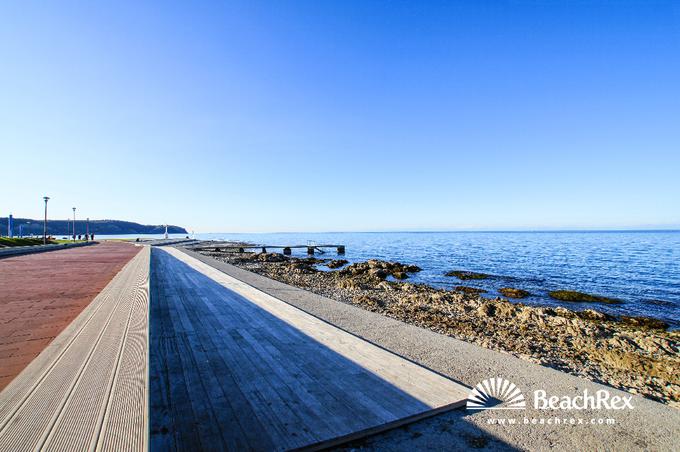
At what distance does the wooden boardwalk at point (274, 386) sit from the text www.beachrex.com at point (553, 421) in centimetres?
Result: 43

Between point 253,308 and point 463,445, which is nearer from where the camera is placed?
point 463,445

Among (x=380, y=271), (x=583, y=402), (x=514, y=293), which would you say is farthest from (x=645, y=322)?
(x=380, y=271)

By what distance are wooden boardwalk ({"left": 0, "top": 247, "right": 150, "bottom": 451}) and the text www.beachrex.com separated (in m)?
3.40

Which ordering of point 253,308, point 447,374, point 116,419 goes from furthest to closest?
point 253,308
point 447,374
point 116,419

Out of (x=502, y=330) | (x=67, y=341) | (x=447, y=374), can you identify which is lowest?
(x=502, y=330)

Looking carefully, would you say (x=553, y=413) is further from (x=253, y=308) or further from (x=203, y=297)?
(x=203, y=297)

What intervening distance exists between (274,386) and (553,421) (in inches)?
124

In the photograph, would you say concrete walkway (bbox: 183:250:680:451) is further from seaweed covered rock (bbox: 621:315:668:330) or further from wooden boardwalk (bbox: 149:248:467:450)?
seaweed covered rock (bbox: 621:315:668:330)

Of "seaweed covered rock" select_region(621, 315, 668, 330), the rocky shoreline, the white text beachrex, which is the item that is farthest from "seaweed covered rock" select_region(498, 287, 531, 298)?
the white text beachrex

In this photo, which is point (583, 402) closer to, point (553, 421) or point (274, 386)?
point (553, 421)

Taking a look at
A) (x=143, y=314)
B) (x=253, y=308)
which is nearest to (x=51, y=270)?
(x=253, y=308)

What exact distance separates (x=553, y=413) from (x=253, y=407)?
133 inches

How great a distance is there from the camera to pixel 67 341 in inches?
156

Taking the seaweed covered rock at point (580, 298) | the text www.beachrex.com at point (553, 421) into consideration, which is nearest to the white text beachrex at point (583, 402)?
the text www.beachrex.com at point (553, 421)
